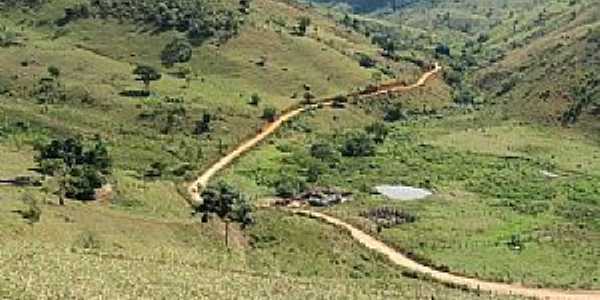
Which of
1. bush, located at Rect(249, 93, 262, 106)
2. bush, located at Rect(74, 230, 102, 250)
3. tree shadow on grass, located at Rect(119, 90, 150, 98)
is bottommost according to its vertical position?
tree shadow on grass, located at Rect(119, 90, 150, 98)

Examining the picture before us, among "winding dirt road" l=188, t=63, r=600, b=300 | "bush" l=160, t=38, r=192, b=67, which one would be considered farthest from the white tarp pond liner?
"bush" l=160, t=38, r=192, b=67

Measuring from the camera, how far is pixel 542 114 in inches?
6107

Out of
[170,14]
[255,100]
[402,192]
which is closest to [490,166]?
[402,192]

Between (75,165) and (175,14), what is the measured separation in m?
74.7

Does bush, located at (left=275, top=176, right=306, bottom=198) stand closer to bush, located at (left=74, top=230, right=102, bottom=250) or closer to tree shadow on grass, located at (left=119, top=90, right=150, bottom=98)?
tree shadow on grass, located at (left=119, top=90, right=150, bottom=98)

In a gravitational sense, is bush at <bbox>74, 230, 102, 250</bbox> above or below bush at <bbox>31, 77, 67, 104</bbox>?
above

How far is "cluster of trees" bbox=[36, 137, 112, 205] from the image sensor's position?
3755 inches

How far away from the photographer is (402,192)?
11550 cm

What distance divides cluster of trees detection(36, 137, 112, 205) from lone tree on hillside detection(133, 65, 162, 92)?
108 ft

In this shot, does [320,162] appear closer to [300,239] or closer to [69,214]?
[300,239]

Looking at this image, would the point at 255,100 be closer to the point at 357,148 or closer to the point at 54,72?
the point at 357,148

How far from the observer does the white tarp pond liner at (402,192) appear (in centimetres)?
11288

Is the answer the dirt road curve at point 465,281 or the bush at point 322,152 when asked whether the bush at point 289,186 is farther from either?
the dirt road curve at point 465,281

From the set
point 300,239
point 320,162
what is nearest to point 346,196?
point 320,162
